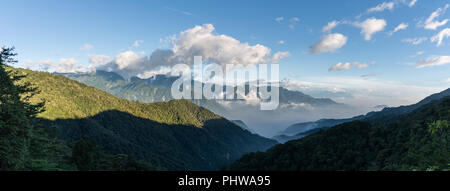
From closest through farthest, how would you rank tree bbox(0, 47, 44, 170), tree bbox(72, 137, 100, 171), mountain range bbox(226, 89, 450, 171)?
tree bbox(0, 47, 44, 170) → tree bbox(72, 137, 100, 171) → mountain range bbox(226, 89, 450, 171)

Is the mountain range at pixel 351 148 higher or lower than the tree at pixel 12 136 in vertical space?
lower

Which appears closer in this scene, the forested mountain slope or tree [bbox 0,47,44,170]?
tree [bbox 0,47,44,170]

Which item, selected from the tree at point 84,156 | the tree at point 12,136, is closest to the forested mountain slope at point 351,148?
the tree at point 84,156

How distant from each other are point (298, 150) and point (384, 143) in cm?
3365

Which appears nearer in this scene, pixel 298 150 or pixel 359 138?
pixel 359 138

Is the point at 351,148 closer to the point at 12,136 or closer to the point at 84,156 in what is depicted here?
the point at 84,156

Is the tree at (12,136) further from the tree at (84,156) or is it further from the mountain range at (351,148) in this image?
the mountain range at (351,148)

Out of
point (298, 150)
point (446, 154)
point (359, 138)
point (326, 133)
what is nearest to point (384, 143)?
point (359, 138)

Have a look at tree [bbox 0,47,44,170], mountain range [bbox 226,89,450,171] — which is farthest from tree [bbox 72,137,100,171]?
mountain range [bbox 226,89,450,171]

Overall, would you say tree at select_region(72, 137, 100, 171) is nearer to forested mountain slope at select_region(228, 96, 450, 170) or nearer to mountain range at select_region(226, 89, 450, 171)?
mountain range at select_region(226, 89, 450, 171)

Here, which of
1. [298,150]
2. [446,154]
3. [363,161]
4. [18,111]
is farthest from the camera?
[298,150]
